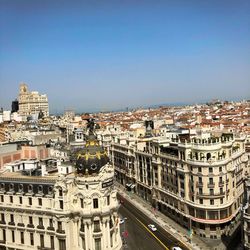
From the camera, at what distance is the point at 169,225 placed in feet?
297

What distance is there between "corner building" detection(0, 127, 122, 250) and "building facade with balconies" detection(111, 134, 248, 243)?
26746 millimetres

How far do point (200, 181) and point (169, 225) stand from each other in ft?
53.0

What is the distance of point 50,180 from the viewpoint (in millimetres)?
65812

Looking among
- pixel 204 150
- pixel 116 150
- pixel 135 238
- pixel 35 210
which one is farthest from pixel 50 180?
pixel 116 150

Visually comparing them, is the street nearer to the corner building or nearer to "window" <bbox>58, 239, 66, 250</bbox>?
the corner building

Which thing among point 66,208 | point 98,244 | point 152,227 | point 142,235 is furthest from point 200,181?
point 66,208

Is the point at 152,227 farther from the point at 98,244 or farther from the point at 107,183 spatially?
the point at 107,183

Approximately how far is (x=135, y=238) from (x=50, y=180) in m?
29.2

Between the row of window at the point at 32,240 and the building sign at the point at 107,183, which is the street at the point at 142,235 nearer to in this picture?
the row of window at the point at 32,240

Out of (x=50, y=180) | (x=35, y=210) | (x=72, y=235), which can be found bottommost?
(x=72, y=235)

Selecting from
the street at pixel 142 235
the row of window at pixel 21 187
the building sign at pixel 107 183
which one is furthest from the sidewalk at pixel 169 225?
the row of window at pixel 21 187

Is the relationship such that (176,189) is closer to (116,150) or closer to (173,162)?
(173,162)

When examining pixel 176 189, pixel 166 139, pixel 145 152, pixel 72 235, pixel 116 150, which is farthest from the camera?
pixel 116 150

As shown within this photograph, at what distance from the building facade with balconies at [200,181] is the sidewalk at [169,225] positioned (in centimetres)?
168
